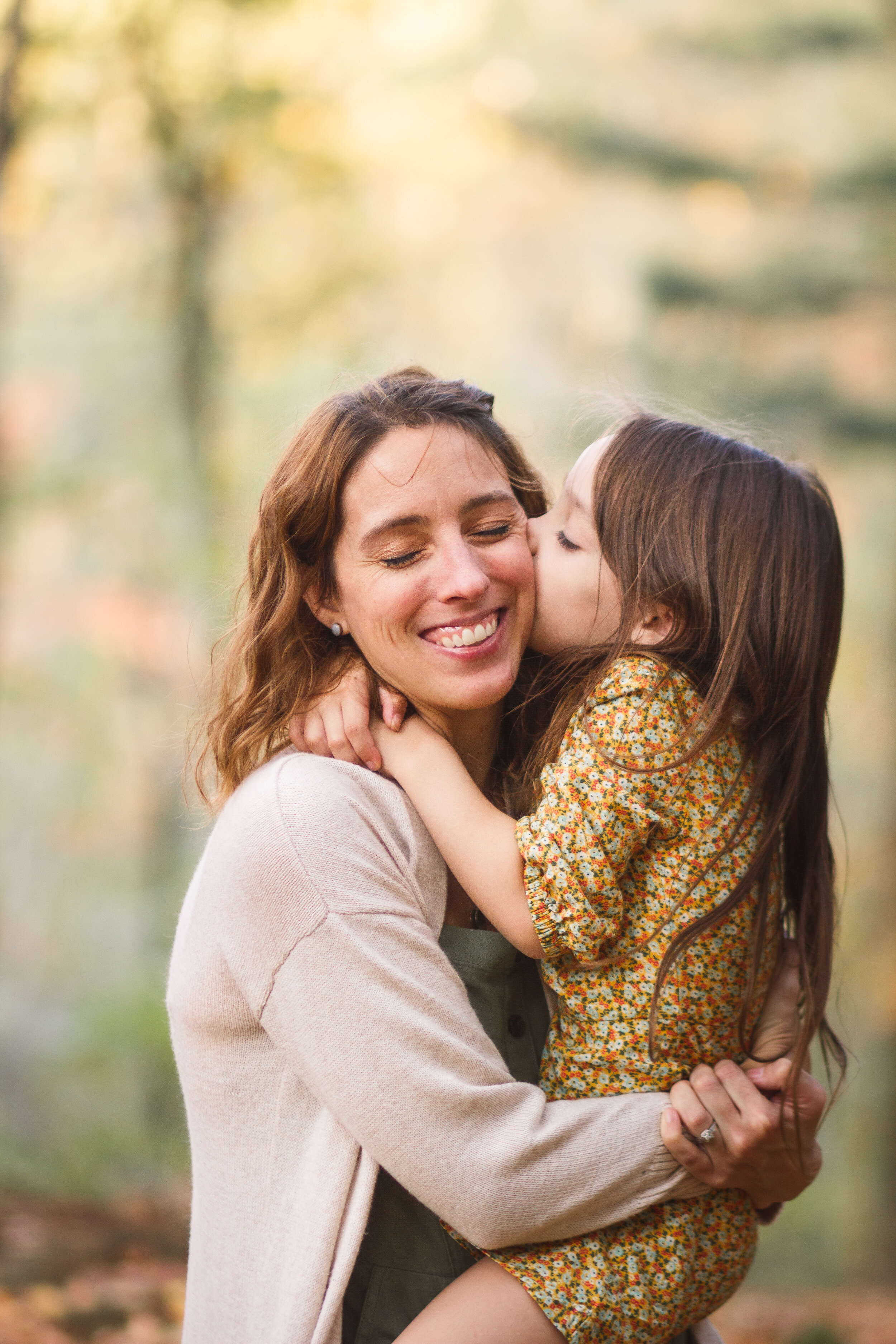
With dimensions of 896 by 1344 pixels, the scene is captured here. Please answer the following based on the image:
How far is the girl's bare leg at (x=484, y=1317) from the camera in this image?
1652 millimetres

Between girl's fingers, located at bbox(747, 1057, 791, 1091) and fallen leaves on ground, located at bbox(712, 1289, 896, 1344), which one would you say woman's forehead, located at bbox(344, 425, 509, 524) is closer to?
girl's fingers, located at bbox(747, 1057, 791, 1091)

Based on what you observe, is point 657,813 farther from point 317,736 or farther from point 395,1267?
point 395,1267

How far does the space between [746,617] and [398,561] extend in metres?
0.58

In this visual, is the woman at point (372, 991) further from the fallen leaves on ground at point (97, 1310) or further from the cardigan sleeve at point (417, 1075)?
the fallen leaves on ground at point (97, 1310)

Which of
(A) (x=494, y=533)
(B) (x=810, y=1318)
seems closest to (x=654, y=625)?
(A) (x=494, y=533)

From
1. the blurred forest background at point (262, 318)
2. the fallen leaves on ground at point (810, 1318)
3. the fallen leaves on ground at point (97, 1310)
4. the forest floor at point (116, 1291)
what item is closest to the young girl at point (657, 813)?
the fallen leaves on ground at point (97, 1310)

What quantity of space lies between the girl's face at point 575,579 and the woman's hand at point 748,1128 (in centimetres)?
75

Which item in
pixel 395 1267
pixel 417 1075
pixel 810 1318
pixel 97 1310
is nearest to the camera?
pixel 417 1075

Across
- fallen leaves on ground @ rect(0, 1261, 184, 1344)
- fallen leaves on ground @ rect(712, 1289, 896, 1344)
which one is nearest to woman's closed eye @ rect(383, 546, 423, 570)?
fallen leaves on ground @ rect(0, 1261, 184, 1344)

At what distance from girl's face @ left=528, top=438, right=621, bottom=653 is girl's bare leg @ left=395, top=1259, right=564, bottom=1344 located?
3.35 feet

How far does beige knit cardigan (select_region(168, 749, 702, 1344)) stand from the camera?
5.37ft

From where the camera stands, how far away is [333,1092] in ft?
5.41

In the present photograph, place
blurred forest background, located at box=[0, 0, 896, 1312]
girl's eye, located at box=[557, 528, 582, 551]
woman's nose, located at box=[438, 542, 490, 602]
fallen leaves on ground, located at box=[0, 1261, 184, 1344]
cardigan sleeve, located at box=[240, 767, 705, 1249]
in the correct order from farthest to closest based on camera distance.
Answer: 1. blurred forest background, located at box=[0, 0, 896, 1312]
2. fallen leaves on ground, located at box=[0, 1261, 184, 1344]
3. girl's eye, located at box=[557, 528, 582, 551]
4. woman's nose, located at box=[438, 542, 490, 602]
5. cardigan sleeve, located at box=[240, 767, 705, 1249]

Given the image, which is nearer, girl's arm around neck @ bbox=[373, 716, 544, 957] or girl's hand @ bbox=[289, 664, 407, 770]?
girl's arm around neck @ bbox=[373, 716, 544, 957]
